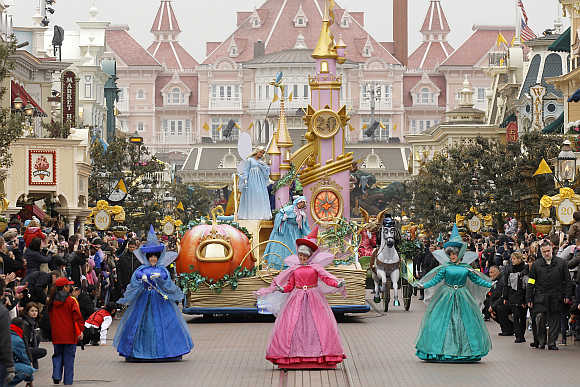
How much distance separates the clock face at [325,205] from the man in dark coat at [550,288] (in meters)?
16.9

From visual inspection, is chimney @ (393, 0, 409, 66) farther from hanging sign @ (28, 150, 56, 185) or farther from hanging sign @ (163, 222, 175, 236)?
hanging sign @ (28, 150, 56, 185)

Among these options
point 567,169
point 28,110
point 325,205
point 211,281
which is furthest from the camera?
point 28,110

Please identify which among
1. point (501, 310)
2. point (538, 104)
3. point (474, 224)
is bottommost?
point (501, 310)

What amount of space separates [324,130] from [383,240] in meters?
11.1

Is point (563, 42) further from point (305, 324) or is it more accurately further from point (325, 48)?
point (305, 324)

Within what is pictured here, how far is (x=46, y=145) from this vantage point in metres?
44.1

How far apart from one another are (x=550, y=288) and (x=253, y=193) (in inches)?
542

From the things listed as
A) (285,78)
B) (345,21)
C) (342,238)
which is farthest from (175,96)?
(342,238)

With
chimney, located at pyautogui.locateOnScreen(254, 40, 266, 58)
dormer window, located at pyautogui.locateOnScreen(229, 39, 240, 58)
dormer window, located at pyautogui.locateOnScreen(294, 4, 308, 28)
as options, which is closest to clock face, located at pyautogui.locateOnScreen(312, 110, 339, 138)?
chimney, located at pyautogui.locateOnScreen(254, 40, 266, 58)

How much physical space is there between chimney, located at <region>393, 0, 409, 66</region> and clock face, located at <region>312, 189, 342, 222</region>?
120133mm

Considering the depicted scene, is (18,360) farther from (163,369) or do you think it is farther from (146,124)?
(146,124)

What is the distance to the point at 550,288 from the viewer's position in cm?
1955

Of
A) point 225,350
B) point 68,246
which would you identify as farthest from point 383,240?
point 225,350

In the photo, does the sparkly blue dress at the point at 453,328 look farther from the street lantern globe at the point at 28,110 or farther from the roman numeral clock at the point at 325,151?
the street lantern globe at the point at 28,110
